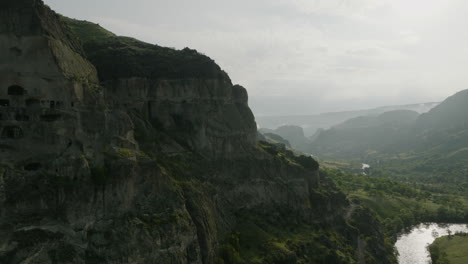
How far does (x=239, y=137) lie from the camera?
78375mm

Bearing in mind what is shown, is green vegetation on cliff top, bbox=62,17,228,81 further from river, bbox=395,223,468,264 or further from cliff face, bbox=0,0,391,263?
river, bbox=395,223,468,264

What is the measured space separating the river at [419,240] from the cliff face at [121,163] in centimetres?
3015

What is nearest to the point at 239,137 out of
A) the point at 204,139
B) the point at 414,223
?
the point at 204,139

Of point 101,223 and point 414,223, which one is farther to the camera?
point 414,223

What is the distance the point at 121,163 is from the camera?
45.5 m

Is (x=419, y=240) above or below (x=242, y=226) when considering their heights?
below

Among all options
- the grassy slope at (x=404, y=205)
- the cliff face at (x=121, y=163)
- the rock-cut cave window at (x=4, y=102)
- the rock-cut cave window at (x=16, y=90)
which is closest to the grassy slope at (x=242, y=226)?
the cliff face at (x=121, y=163)

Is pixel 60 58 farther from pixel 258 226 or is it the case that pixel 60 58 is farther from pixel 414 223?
pixel 414 223

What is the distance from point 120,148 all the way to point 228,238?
1015 inches

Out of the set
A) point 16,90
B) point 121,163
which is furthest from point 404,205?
point 16,90

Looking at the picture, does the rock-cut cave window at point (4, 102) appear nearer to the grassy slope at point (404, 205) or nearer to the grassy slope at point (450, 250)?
the grassy slope at point (450, 250)

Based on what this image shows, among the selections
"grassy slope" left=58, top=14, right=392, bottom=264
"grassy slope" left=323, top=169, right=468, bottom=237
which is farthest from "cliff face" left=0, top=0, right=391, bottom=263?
"grassy slope" left=323, top=169, right=468, bottom=237

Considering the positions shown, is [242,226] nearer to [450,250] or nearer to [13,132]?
[13,132]

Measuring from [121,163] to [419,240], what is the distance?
107231 millimetres
